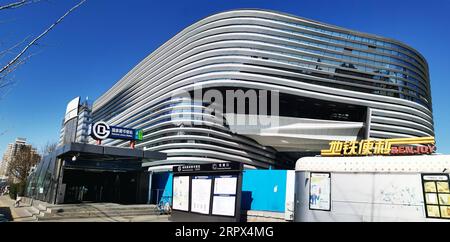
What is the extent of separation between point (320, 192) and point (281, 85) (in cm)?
5917

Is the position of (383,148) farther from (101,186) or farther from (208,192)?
(101,186)

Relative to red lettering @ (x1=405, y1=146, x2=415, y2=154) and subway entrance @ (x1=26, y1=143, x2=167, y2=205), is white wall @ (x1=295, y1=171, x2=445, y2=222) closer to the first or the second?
red lettering @ (x1=405, y1=146, x2=415, y2=154)

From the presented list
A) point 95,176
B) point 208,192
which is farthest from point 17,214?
point 208,192

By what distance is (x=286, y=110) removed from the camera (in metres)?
74.2

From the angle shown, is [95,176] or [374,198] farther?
[95,176]

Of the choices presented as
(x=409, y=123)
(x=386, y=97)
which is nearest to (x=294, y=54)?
(x=386, y=97)

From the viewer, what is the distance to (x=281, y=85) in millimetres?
68125

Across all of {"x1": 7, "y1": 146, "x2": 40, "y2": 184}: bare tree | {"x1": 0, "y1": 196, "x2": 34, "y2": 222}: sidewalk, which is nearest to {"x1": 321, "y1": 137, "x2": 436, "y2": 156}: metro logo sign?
{"x1": 0, "y1": 196, "x2": 34, "y2": 222}: sidewalk

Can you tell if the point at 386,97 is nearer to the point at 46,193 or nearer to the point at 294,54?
the point at 294,54

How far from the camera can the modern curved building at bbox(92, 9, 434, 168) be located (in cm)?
6644

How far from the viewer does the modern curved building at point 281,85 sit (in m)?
66.4

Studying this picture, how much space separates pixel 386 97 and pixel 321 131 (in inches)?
1307

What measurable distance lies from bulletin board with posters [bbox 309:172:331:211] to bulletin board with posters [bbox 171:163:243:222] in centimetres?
641

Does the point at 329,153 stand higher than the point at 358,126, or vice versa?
the point at 358,126
